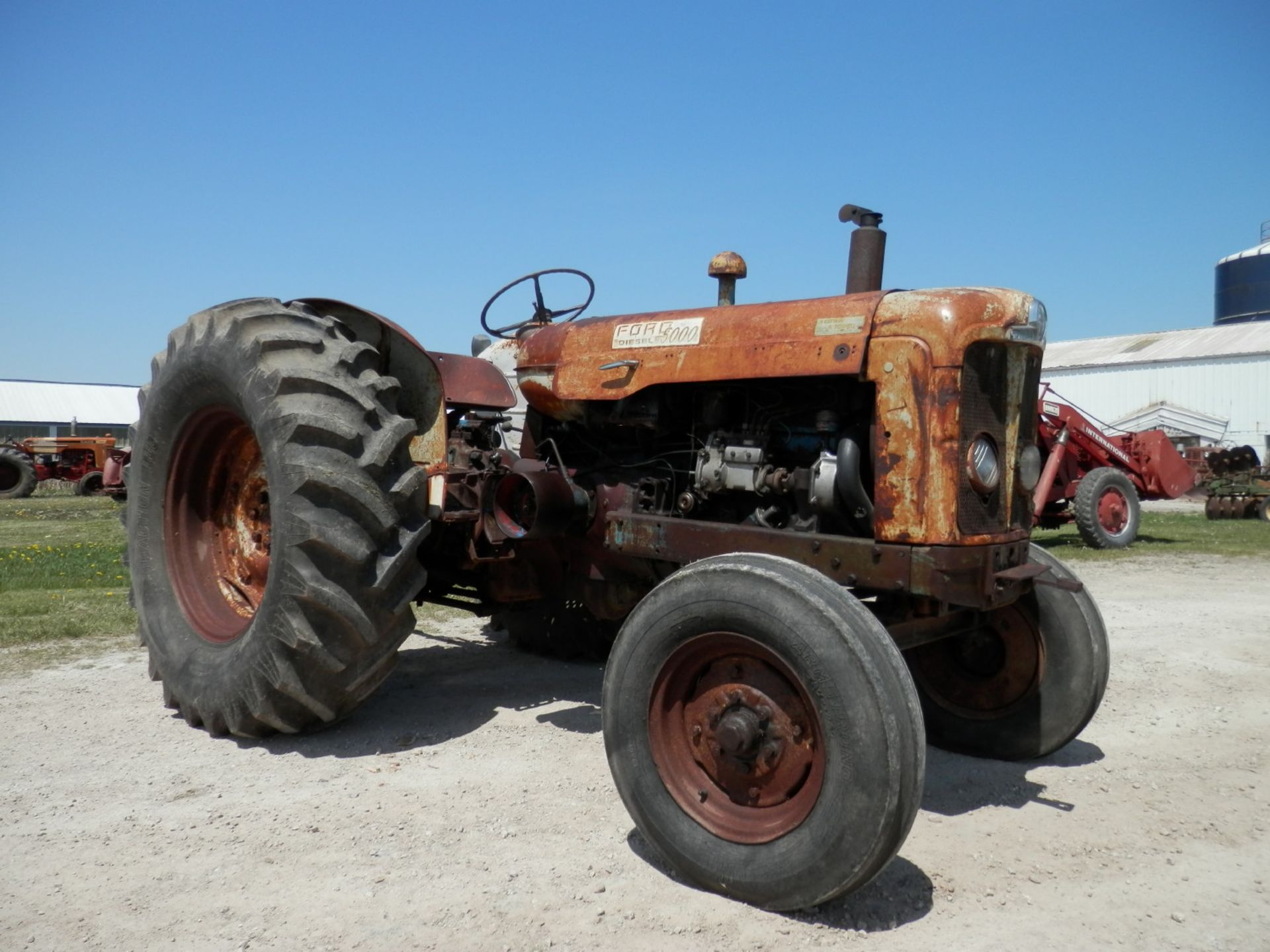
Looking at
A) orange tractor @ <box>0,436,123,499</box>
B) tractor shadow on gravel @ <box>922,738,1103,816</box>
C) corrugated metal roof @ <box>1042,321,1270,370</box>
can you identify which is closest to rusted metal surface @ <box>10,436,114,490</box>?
orange tractor @ <box>0,436,123,499</box>

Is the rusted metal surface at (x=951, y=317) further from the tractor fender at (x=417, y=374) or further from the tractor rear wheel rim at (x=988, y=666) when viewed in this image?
the tractor fender at (x=417, y=374)

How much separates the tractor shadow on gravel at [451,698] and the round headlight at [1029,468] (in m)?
2.14

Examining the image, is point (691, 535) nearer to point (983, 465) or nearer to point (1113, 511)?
point (983, 465)

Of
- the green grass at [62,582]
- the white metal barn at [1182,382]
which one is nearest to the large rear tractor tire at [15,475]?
the green grass at [62,582]

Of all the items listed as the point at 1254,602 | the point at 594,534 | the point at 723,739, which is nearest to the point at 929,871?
the point at 723,739

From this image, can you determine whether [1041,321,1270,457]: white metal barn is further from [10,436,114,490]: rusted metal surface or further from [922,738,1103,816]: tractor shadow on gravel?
[922,738,1103,816]: tractor shadow on gravel

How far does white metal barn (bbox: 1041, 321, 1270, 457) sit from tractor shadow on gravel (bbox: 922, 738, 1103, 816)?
2572 cm

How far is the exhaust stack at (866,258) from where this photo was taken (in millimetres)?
4168

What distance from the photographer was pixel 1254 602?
8.28 metres

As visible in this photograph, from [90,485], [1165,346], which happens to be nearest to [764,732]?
[90,485]

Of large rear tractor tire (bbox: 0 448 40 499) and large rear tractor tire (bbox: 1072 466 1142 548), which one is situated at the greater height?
large rear tractor tire (bbox: 1072 466 1142 548)

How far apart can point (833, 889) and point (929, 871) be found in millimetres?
562

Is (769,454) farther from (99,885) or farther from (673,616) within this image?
(99,885)

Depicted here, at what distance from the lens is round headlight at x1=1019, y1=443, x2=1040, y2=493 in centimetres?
376
